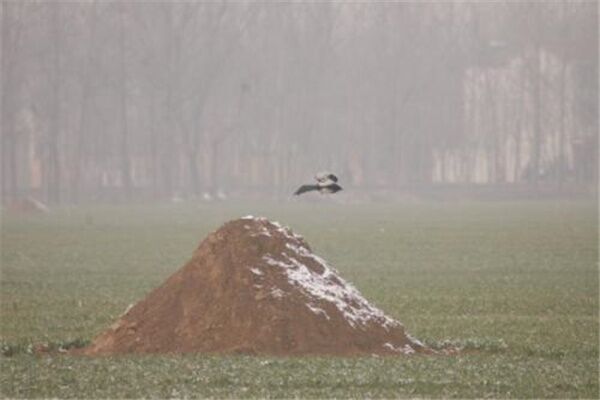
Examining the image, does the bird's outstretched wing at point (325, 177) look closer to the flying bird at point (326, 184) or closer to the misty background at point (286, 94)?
the flying bird at point (326, 184)

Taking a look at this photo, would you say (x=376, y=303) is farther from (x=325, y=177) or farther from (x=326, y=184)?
(x=326, y=184)

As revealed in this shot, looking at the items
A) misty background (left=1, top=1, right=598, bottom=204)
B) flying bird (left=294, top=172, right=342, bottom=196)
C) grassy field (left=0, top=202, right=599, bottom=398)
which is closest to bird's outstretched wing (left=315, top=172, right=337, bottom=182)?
flying bird (left=294, top=172, right=342, bottom=196)

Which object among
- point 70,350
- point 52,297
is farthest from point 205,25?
point 70,350

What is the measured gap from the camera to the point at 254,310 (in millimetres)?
16016

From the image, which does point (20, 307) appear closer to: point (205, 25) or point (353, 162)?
point (205, 25)

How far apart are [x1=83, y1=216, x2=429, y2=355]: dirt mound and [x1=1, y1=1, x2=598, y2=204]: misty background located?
215ft

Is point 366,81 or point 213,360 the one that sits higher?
point 366,81

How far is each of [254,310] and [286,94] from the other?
92825 millimetres

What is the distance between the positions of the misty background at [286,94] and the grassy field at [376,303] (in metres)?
37.4

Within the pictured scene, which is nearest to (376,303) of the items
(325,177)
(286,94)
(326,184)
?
(325,177)

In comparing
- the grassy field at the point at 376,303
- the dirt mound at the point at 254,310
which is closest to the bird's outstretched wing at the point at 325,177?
the dirt mound at the point at 254,310

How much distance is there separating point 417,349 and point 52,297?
33.1ft

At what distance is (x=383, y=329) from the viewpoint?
16.5 metres

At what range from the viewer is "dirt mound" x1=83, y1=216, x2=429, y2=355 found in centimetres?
1598
